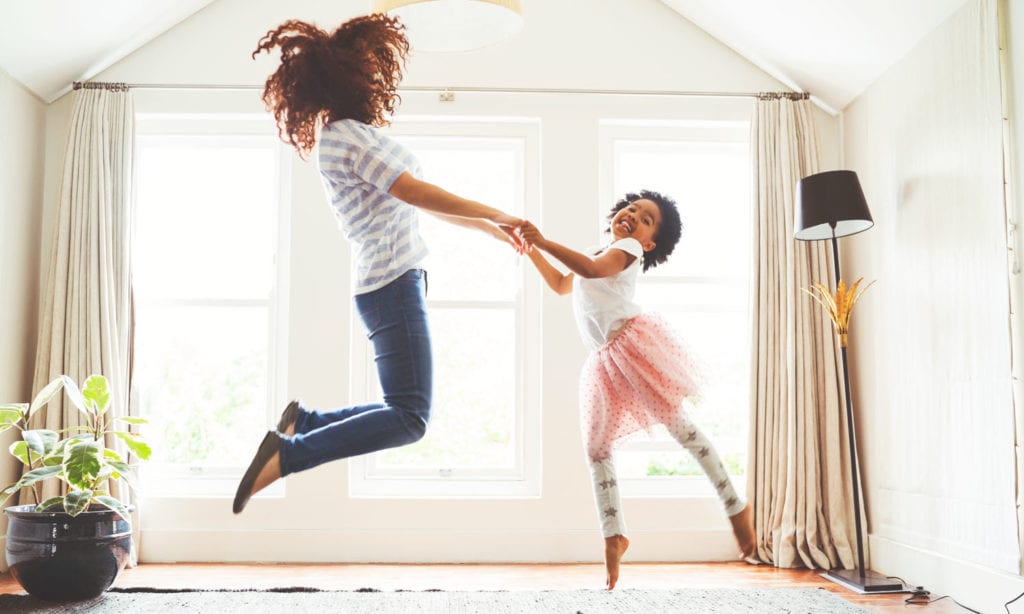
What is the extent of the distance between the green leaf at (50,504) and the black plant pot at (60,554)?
6cm

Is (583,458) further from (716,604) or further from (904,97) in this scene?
(904,97)

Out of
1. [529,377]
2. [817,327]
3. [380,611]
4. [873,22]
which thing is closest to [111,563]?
[380,611]

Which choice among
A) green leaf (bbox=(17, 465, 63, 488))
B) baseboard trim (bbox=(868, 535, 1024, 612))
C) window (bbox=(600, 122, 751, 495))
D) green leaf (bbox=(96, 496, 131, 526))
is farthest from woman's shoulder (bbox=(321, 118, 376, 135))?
baseboard trim (bbox=(868, 535, 1024, 612))

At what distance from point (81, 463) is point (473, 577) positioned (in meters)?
1.66

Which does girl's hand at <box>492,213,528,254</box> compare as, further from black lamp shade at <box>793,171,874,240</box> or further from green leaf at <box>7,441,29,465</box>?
green leaf at <box>7,441,29,465</box>

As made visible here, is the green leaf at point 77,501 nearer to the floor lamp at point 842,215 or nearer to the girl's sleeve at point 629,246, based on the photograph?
the girl's sleeve at point 629,246

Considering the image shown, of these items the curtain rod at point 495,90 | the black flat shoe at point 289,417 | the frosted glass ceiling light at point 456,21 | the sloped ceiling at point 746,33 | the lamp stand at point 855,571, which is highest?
the sloped ceiling at point 746,33

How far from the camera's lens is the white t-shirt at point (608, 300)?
9.39 feet

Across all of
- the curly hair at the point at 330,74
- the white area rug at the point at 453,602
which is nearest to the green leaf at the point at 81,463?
the white area rug at the point at 453,602

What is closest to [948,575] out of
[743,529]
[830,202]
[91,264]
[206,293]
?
[743,529]

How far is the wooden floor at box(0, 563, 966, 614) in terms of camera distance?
3570 mm

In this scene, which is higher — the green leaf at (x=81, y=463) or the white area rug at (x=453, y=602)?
the green leaf at (x=81, y=463)

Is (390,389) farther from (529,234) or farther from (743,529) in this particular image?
(743,529)

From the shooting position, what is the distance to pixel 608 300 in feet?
9.46
